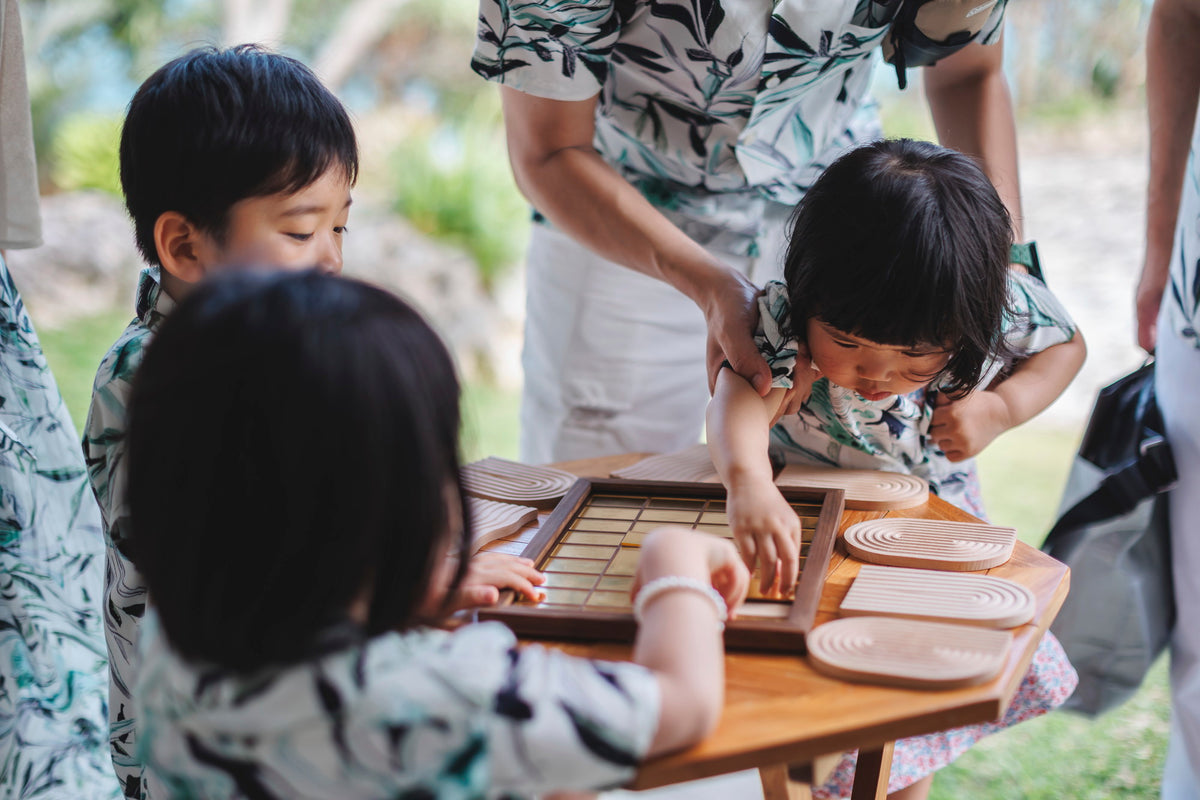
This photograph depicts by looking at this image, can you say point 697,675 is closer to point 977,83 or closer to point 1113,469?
point 1113,469

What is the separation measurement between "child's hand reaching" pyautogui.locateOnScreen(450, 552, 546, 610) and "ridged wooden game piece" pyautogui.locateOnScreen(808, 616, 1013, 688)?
0.91 ft

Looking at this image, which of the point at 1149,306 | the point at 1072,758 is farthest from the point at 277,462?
the point at 1072,758

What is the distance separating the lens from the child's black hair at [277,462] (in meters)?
0.75

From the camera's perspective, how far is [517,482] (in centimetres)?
139

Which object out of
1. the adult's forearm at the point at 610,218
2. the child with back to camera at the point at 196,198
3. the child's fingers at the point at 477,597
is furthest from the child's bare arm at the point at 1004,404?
the child with back to camera at the point at 196,198

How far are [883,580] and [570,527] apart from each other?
360 millimetres

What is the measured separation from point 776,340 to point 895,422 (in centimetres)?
26

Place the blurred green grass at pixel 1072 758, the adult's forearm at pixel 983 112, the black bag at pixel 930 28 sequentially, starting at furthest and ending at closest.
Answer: the blurred green grass at pixel 1072 758 < the adult's forearm at pixel 983 112 < the black bag at pixel 930 28

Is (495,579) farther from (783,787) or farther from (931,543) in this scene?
(931,543)

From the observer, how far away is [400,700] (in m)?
0.73

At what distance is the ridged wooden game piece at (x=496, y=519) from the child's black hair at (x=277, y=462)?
41 centimetres

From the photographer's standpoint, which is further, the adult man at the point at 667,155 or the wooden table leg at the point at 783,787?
the adult man at the point at 667,155

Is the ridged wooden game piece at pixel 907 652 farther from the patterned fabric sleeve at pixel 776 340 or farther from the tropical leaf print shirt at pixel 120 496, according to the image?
the tropical leaf print shirt at pixel 120 496

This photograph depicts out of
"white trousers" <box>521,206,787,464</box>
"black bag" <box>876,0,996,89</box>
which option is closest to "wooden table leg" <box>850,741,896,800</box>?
"white trousers" <box>521,206,787,464</box>
